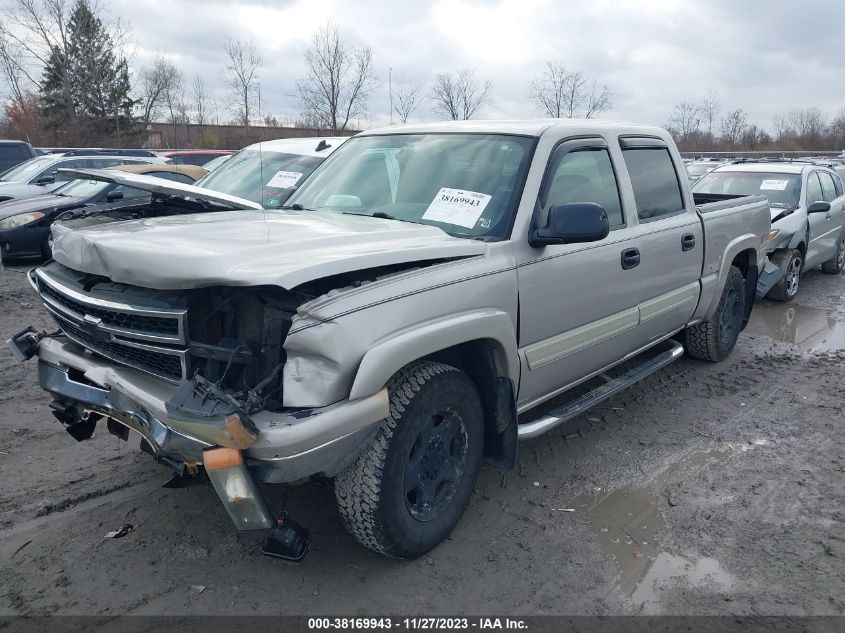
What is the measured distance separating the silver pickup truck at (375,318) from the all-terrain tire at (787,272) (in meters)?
4.93

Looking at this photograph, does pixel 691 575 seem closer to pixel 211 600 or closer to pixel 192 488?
Result: pixel 211 600

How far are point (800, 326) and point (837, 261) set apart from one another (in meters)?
4.25

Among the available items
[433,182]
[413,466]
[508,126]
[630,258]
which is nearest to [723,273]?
[630,258]

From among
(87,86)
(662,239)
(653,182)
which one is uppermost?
(87,86)

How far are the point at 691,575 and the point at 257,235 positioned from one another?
2.54 m

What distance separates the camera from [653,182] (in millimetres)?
4801

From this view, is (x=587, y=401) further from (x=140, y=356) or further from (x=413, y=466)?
(x=140, y=356)

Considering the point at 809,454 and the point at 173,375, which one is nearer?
the point at 173,375

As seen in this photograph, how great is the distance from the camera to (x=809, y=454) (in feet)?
14.4

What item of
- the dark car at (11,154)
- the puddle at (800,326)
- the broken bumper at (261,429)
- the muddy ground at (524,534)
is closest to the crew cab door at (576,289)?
the muddy ground at (524,534)

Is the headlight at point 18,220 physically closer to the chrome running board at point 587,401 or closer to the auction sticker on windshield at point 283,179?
the auction sticker on windshield at point 283,179

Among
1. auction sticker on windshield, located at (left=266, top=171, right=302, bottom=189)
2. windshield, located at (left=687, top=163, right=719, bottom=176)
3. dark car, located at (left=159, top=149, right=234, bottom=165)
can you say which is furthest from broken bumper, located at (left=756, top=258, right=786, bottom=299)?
dark car, located at (left=159, top=149, right=234, bottom=165)

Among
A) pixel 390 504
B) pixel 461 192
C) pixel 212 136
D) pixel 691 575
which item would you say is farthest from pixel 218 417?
pixel 212 136

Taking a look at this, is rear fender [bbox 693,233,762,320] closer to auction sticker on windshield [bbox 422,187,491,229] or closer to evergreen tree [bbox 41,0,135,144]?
auction sticker on windshield [bbox 422,187,491,229]
